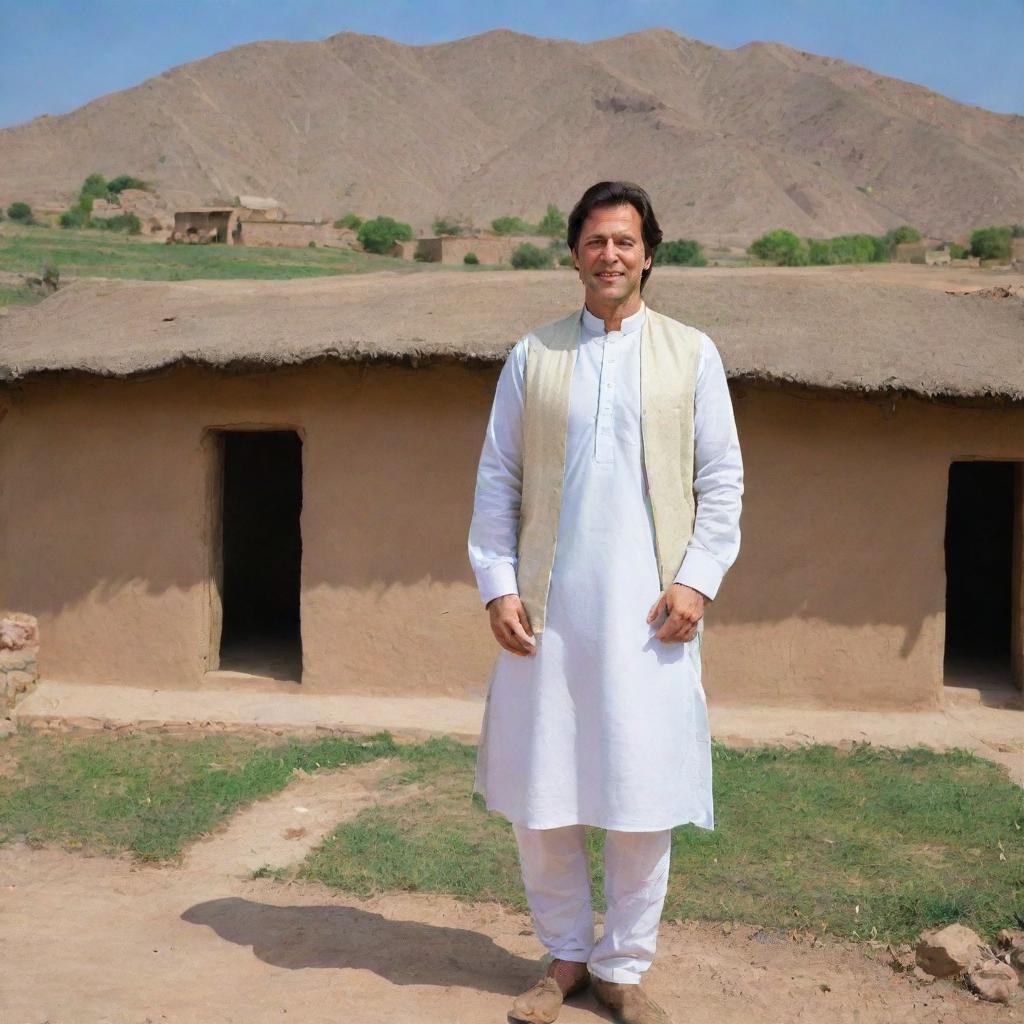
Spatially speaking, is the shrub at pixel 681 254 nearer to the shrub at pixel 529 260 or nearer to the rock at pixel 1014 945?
the shrub at pixel 529 260

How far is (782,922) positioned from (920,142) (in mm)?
61579

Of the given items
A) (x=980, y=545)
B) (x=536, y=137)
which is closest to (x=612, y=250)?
(x=980, y=545)

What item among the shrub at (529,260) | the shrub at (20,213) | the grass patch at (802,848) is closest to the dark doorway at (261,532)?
the grass patch at (802,848)

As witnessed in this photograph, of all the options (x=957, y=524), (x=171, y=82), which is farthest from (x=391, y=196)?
(x=957, y=524)

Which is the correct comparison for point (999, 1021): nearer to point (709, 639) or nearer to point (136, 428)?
point (709, 639)

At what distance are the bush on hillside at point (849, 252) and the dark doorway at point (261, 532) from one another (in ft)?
65.6

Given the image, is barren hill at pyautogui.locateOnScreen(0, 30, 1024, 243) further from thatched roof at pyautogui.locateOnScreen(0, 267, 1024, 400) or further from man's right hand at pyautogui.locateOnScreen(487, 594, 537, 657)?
man's right hand at pyautogui.locateOnScreen(487, 594, 537, 657)

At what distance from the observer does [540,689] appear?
342 centimetres

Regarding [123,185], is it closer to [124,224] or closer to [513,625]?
[124,224]

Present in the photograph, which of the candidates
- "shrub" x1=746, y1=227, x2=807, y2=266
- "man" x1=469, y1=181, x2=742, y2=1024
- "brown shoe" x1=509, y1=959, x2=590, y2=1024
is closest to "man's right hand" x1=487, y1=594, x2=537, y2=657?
"man" x1=469, y1=181, x2=742, y2=1024

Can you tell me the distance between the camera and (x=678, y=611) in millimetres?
3340

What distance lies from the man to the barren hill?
4345 centimetres

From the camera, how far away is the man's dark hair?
347 cm

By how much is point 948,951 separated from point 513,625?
1805mm
